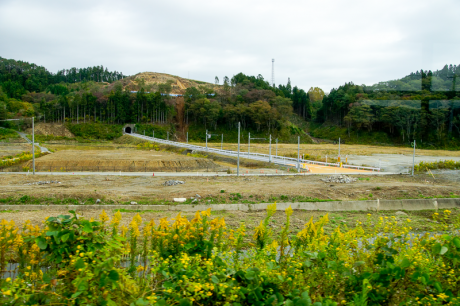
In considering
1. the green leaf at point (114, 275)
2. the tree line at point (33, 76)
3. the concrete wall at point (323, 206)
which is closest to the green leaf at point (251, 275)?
the green leaf at point (114, 275)

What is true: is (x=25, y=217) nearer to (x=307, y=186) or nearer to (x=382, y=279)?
(x=382, y=279)

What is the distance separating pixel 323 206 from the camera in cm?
1480

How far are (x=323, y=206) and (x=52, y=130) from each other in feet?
269

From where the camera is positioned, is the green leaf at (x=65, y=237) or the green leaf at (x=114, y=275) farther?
the green leaf at (x=65, y=237)

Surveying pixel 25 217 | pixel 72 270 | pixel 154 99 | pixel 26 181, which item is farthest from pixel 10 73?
pixel 72 270

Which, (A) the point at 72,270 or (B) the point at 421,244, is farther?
(B) the point at 421,244

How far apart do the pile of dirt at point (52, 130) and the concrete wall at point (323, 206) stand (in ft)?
235

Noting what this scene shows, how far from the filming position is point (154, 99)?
293 feet

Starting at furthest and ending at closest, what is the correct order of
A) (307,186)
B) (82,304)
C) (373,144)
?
(373,144) → (307,186) → (82,304)

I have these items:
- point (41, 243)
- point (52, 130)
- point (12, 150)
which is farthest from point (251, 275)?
point (52, 130)

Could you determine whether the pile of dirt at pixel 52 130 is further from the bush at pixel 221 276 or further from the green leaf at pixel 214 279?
the green leaf at pixel 214 279

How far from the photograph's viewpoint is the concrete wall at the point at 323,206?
13.3 metres

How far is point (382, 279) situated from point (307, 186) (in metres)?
15.6

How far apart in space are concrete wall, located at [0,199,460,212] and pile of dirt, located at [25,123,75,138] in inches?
2826
